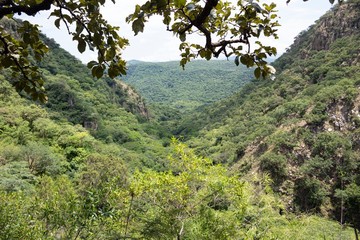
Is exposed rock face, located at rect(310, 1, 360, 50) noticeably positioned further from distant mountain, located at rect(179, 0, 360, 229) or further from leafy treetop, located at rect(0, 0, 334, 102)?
leafy treetop, located at rect(0, 0, 334, 102)

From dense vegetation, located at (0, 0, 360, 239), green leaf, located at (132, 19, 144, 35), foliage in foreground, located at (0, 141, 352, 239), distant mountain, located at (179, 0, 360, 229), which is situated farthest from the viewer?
distant mountain, located at (179, 0, 360, 229)

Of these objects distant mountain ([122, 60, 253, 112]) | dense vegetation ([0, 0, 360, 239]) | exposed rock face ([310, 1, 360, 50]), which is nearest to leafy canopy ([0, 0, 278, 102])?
dense vegetation ([0, 0, 360, 239])

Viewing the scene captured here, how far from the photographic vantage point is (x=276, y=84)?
68.1 metres

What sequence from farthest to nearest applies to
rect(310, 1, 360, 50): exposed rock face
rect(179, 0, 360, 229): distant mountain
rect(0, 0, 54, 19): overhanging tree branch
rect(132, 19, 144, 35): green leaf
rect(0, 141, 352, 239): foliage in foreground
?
rect(310, 1, 360, 50): exposed rock face < rect(179, 0, 360, 229): distant mountain < rect(0, 141, 352, 239): foliage in foreground < rect(0, 0, 54, 19): overhanging tree branch < rect(132, 19, 144, 35): green leaf

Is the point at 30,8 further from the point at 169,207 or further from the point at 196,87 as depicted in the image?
the point at 196,87

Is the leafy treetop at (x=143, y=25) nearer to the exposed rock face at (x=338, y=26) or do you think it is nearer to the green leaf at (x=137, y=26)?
the green leaf at (x=137, y=26)

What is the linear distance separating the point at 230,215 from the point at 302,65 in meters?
60.6

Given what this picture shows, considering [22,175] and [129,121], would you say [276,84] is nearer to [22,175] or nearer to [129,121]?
[129,121]

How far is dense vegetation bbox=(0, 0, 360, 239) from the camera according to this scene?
966 centimetres

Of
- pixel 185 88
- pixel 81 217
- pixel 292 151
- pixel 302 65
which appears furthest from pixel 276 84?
pixel 185 88

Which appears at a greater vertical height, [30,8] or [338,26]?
[338,26]

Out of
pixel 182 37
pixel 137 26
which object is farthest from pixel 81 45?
pixel 182 37

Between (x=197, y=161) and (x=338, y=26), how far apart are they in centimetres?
6406

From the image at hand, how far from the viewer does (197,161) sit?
1049 cm
